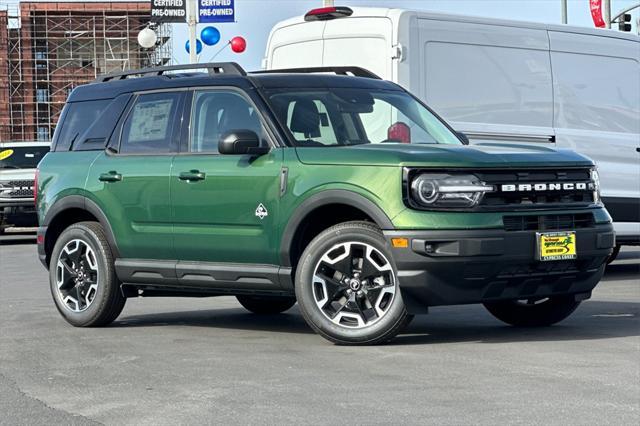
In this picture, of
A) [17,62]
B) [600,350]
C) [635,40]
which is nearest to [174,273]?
[600,350]

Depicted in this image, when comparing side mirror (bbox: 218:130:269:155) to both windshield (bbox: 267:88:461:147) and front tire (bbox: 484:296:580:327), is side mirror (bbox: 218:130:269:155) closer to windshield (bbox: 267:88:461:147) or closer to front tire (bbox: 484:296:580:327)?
windshield (bbox: 267:88:461:147)

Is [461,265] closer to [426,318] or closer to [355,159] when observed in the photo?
[355,159]

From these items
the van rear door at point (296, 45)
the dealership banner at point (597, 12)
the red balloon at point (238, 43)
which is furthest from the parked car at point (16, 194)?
the dealership banner at point (597, 12)

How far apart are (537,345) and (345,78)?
7.75 feet

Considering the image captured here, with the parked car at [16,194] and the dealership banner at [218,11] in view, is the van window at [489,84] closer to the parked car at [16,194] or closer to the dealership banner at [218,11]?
the parked car at [16,194]

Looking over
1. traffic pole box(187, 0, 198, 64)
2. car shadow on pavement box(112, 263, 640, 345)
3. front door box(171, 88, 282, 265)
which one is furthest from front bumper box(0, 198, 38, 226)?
front door box(171, 88, 282, 265)

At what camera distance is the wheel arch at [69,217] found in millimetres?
9477

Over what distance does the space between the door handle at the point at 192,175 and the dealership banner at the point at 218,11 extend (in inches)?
906

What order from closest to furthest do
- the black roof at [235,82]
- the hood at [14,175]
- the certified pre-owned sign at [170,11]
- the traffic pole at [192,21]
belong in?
the black roof at [235,82], the hood at [14,175], the traffic pole at [192,21], the certified pre-owned sign at [170,11]

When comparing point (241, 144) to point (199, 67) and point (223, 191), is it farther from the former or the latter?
point (199, 67)

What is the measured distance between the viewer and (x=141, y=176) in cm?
919

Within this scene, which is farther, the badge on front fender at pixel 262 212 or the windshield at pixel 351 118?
the windshield at pixel 351 118

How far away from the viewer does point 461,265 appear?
7.64 m

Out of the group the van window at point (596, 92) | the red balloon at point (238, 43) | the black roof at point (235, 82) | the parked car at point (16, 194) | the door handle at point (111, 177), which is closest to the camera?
the black roof at point (235, 82)
